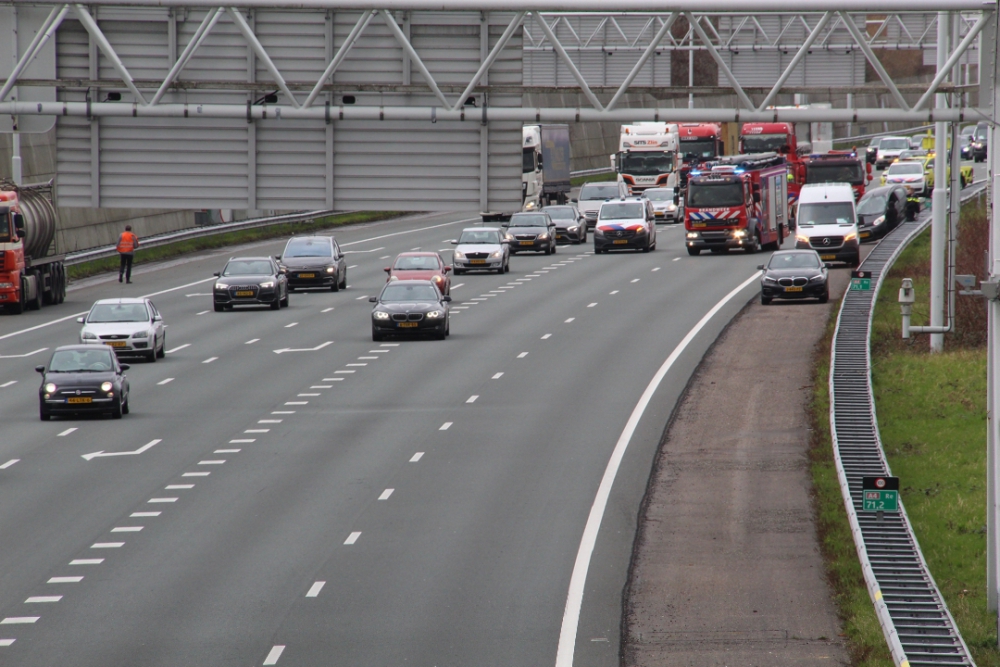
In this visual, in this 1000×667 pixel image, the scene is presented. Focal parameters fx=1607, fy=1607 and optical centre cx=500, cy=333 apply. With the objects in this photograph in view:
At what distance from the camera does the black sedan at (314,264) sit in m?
48.7

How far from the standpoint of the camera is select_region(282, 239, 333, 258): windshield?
49375 mm

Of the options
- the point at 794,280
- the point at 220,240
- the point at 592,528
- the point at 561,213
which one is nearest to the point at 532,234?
the point at 561,213

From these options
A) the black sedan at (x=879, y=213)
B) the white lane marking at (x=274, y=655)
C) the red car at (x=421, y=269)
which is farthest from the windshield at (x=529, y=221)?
the white lane marking at (x=274, y=655)

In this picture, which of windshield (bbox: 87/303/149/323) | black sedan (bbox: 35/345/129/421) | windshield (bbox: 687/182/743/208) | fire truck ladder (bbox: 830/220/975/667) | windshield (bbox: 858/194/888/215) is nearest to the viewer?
fire truck ladder (bbox: 830/220/975/667)

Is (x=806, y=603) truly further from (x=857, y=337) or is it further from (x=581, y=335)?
(x=581, y=335)

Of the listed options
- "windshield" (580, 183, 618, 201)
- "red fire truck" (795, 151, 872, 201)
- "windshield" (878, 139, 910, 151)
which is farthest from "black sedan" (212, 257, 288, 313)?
"windshield" (878, 139, 910, 151)

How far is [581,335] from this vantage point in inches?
1507

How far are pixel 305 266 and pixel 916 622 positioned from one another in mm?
35748

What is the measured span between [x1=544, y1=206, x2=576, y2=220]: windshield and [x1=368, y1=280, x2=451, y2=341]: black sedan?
2619 centimetres

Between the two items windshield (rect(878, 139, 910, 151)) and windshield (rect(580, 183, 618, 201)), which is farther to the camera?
windshield (rect(878, 139, 910, 151))

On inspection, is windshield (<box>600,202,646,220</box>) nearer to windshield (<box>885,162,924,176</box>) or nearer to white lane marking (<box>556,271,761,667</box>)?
windshield (<box>885,162,924,176</box>)

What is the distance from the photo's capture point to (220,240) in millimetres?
65188

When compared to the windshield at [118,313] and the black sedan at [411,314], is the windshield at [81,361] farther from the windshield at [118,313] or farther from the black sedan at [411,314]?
the black sedan at [411,314]

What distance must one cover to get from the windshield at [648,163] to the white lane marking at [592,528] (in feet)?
129
